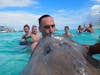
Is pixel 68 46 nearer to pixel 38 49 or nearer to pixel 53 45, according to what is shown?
pixel 53 45

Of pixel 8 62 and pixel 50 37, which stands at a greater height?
pixel 50 37

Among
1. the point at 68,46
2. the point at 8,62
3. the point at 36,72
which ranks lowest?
Result: the point at 8,62

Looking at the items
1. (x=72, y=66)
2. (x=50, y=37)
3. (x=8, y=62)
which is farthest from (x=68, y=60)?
(x=8, y=62)

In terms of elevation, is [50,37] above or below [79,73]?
above

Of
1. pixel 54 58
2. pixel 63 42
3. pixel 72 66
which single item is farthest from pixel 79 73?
pixel 63 42

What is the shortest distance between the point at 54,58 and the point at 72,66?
0.25m

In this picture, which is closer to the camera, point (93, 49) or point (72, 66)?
point (72, 66)

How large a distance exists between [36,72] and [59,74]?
0.98 ft

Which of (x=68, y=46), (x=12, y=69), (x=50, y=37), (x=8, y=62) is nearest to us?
(x=68, y=46)

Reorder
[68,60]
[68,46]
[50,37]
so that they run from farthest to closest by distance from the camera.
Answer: [50,37] → [68,46] → [68,60]

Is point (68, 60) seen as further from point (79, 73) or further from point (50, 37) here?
point (50, 37)

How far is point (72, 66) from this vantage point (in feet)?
8.10

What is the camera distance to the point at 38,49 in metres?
3.04

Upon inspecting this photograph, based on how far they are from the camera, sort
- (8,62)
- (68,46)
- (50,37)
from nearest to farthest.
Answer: (68,46), (50,37), (8,62)
